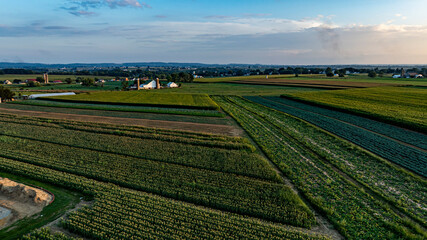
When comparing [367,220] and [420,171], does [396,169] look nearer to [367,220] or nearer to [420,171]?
[420,171]

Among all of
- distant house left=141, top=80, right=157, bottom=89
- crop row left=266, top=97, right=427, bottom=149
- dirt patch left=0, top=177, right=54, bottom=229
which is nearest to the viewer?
dirt patch left=0, top=177, right=54, bottom=229

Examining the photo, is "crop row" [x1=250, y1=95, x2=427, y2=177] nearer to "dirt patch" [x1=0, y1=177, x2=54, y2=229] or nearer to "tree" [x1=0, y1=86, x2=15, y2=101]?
"dirt patch" [x1=0, y1=177, x2=54, y2=229]

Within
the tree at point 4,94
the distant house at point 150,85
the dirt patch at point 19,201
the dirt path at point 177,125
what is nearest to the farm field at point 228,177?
the dirt path at point 177,125

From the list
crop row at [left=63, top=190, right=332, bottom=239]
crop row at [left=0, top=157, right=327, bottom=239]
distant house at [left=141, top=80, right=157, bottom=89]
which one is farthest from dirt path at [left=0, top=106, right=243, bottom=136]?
distant house at [left=141, top=80, right=157, bottom=89]

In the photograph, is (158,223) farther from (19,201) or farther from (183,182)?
(19,201)

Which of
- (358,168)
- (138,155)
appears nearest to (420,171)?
(358,168)

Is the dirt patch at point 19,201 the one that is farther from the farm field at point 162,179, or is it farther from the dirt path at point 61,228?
the dirt path at point 61,228
